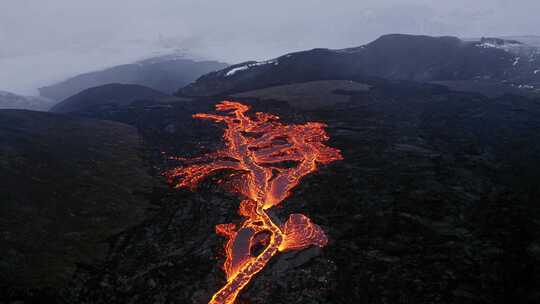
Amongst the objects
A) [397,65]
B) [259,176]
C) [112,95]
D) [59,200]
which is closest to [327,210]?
[259,176]

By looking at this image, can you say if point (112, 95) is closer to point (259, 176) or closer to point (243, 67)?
point (243, 67)

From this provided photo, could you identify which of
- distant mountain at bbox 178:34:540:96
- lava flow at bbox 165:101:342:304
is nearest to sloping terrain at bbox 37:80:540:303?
lava flow at bbox 165:101:342:304

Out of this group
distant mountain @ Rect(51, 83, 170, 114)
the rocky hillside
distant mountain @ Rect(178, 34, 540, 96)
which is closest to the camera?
the rocky hillside

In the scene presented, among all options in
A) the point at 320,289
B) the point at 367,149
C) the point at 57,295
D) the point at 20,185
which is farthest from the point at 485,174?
the point at 20,185

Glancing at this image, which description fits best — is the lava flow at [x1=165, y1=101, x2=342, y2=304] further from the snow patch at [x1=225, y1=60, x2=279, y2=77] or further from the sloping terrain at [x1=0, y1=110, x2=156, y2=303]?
the snow patch at [x1=225, y1=60, x2=279, y2=77]

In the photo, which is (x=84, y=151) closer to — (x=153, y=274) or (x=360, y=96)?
(x=153, y=274)

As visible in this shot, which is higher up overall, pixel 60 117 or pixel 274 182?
pixel 60 117
